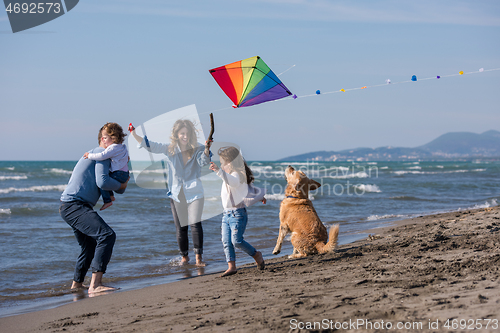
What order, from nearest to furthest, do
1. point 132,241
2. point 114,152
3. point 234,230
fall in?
point 114,152, point 234,230, point 132,241

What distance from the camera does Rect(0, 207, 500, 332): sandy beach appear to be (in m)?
2.50

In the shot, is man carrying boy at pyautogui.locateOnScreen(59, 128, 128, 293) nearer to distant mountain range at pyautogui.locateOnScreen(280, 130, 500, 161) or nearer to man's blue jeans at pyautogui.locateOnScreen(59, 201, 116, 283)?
man's blue jeans at pyautogui.locateOnScreen(59, 201, 116, 283)

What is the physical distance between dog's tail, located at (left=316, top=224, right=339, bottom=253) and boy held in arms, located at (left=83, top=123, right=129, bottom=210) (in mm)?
2678

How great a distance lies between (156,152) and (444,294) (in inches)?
145

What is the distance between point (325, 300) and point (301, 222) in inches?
99.7

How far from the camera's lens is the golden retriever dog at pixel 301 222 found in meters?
5.47

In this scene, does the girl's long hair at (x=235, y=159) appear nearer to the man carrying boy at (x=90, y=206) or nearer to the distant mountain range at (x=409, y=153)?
the man carrying boy at (x=90, y=206)

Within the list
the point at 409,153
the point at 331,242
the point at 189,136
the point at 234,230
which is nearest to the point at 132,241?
the point at 189,136

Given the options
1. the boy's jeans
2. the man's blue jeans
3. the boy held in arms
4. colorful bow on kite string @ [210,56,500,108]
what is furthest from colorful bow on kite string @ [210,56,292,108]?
the man's blue jeans

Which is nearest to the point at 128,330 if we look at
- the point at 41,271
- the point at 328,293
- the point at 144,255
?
the point at 328,293

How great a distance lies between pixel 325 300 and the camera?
9.84 ft

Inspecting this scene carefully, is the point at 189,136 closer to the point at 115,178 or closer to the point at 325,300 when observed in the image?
the point at 115,178

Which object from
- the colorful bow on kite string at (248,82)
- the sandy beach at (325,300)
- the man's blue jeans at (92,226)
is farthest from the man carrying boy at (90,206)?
the colorful bow on kite string at (248,82)

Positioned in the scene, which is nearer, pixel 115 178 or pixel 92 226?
pixel 92 226
